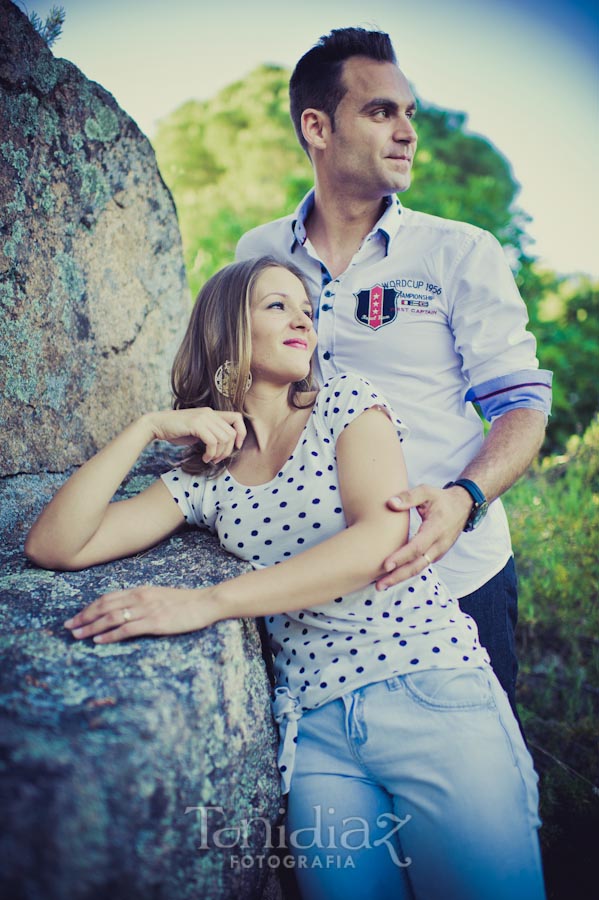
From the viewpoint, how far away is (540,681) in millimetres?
3408

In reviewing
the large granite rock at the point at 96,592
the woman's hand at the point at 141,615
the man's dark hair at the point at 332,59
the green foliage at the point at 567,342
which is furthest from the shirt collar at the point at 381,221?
the green foliage at the point at 567,342

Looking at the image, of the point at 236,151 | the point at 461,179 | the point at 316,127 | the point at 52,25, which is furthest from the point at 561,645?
the point at 236,151

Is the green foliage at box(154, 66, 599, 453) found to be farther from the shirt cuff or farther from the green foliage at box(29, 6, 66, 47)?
the shirt cuff

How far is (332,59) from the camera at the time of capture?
2.89m

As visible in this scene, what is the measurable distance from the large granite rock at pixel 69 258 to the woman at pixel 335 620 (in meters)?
0.54

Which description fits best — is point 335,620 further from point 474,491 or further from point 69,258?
point 69,258

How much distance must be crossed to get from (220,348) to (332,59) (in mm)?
1505

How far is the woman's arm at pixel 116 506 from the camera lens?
1928 millimetres

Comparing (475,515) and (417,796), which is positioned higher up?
(475,515)

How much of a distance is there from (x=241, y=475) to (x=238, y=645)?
607mm

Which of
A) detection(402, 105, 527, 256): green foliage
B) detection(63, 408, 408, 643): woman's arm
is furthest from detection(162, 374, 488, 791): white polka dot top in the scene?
detection(402, 105, 527, 256): green foliage

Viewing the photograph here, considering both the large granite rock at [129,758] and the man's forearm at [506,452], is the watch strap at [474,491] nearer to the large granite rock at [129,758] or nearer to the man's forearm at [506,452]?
the man's forearm at [506,452]

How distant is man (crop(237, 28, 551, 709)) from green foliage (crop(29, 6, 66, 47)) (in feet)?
3.57

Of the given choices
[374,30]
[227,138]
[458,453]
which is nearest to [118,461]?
[458,453]
